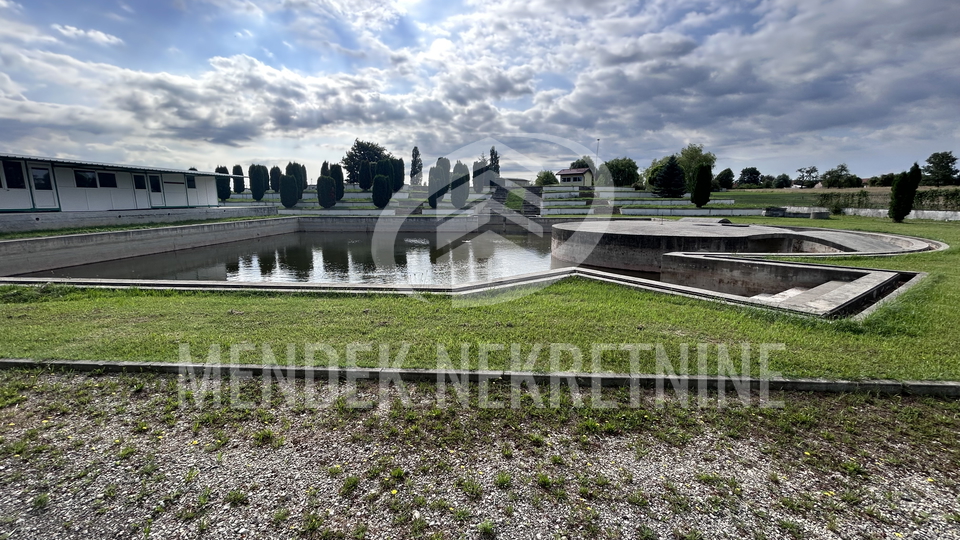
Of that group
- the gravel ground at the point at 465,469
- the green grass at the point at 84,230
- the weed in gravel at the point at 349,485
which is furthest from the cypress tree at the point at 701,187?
the weed in gravel at the point at 349,485

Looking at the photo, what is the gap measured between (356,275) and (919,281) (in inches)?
539

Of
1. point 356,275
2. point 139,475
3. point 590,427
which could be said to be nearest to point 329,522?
point 139,475

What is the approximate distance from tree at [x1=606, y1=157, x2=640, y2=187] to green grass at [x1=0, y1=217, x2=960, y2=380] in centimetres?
4826

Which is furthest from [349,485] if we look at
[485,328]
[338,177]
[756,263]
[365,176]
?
[365,176]

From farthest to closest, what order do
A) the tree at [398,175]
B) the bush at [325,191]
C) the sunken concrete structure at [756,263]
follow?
the tree at [398,175] < the bush at [325,191] < the sunken concrete structure at [756,263]

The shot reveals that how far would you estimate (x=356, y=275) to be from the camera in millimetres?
14008

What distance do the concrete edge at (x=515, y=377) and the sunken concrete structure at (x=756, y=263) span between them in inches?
82.0

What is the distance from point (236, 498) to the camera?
2.59m

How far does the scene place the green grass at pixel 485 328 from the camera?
4.48m

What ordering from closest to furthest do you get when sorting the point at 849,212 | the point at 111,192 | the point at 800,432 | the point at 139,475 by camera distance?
the point at 139,475 < the point at 800,432 < the point at 111,192 < the point at 849,212

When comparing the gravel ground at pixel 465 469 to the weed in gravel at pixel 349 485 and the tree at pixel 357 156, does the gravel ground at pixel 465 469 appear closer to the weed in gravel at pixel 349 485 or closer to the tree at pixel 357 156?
the weed in gravel at pixel 349 485

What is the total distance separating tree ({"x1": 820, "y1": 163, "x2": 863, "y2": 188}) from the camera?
152 ft

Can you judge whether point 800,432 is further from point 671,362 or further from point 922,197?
point 922,197

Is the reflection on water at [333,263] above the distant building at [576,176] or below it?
below
